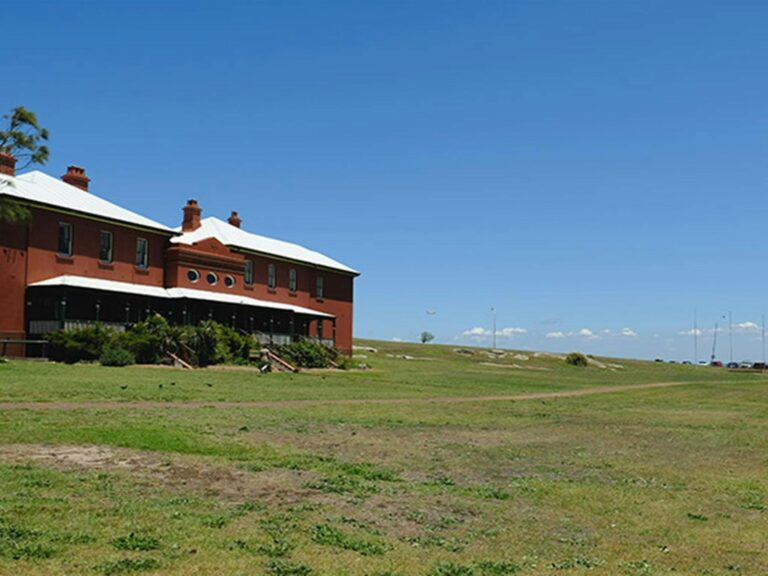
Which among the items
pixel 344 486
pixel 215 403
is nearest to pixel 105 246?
pixel 215 403

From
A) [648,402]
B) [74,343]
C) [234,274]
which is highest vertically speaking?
[234,274]

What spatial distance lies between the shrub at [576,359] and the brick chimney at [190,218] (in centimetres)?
5191

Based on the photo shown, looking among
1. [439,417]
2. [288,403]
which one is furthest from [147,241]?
[439,417]

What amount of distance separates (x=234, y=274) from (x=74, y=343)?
17.7m

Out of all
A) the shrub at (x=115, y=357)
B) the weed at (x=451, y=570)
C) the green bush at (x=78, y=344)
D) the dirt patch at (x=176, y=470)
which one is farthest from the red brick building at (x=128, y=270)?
the weed at (x=451, y=570)

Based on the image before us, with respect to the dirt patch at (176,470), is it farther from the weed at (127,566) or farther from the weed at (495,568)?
the weed at (495,568)

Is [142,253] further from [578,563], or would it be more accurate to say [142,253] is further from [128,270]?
[578,563]

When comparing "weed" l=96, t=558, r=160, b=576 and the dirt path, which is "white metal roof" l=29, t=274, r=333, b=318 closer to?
the dirt path

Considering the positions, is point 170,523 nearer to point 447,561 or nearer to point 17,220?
point 447,561

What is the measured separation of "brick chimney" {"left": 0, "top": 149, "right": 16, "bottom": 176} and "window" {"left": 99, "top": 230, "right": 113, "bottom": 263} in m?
5.94

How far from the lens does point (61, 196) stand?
139 feet

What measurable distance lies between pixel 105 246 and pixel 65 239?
2.92 meters

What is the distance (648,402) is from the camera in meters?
32.1

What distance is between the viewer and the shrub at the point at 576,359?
289ft
